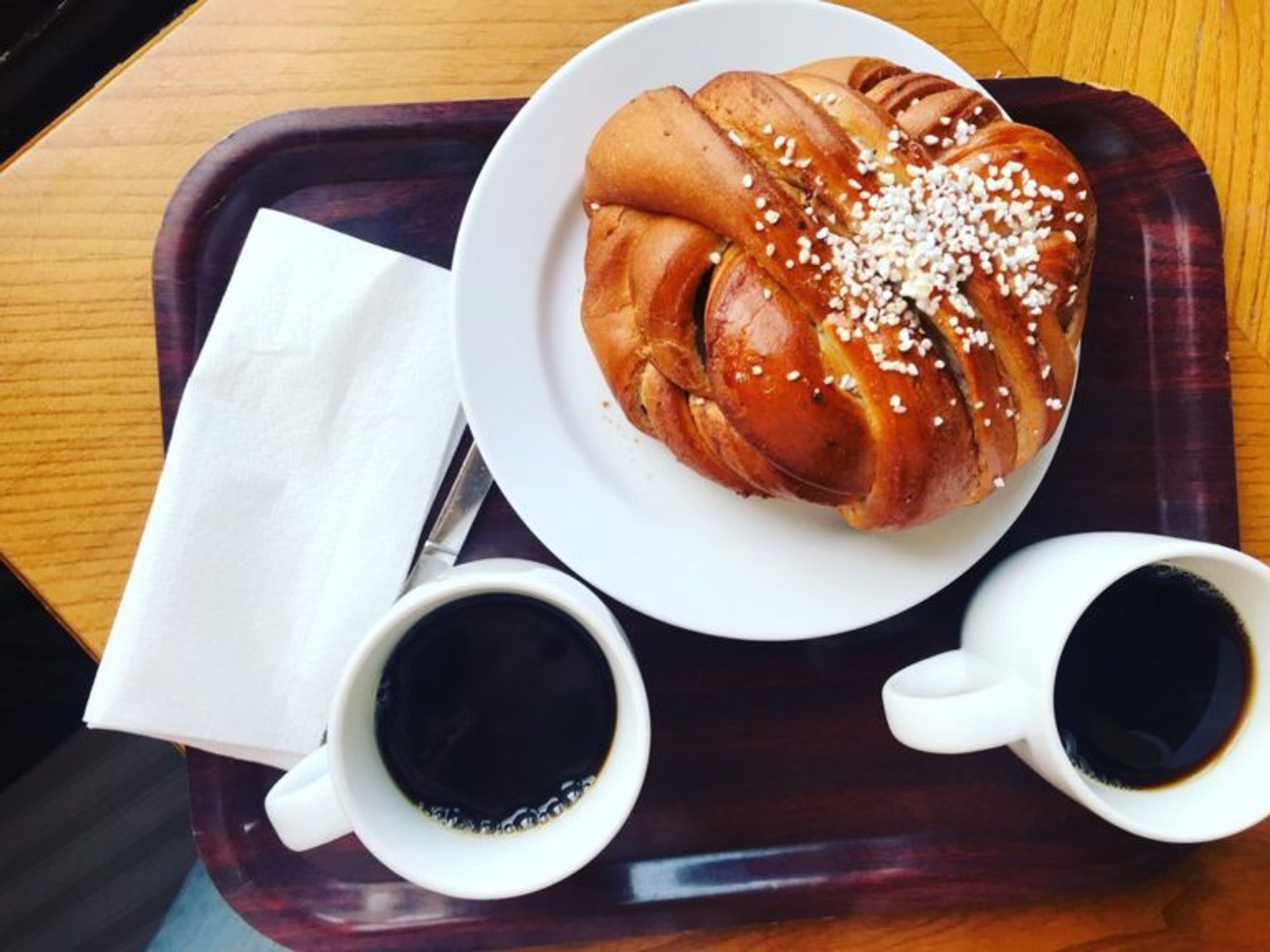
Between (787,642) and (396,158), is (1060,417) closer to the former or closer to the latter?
(787,642)

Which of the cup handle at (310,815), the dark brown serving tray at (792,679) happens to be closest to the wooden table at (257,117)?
the dark brown serving tray at (792,679)

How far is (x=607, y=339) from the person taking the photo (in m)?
0.95

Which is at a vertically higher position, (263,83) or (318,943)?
(263,83)

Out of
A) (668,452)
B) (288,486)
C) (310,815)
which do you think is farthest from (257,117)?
(310,815)

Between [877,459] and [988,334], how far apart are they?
126 millimetres

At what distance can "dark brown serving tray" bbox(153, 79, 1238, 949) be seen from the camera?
107cm

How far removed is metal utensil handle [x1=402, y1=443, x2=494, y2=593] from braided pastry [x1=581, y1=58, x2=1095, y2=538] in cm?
19

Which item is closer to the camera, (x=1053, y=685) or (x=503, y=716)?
(x=1053, y=685)

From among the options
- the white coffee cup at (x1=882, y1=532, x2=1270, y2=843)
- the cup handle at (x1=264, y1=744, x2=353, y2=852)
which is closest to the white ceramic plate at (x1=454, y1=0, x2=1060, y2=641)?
the white coffee cup at (x1=882, y1=532, x2=1270, y2=843)

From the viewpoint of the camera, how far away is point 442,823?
3.23 feet

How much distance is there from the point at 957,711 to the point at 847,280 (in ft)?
1.09

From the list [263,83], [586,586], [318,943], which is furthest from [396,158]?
[318,943]

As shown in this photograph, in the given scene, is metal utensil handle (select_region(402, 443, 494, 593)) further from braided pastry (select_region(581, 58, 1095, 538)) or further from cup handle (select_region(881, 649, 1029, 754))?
cup handle (select_region(881, 649, 1029, 754))

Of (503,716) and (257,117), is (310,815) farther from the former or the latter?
(257,117)
